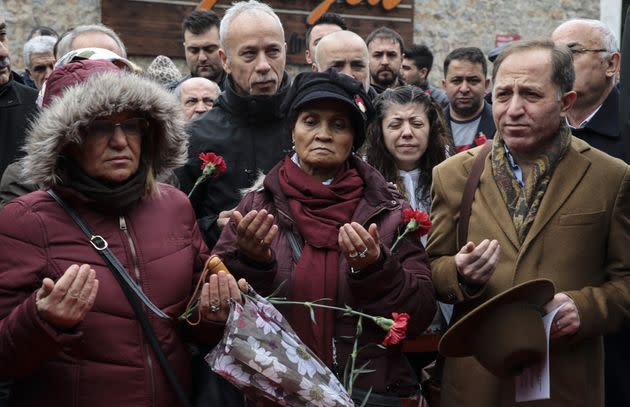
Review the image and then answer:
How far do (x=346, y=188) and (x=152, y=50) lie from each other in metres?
9.52

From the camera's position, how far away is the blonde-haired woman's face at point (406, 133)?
5.43 metres

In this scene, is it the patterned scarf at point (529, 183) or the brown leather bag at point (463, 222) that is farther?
the brown leather bag at point (463, 222)

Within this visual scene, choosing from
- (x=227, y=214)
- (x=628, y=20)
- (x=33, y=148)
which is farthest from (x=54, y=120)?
(x=628, y=20)

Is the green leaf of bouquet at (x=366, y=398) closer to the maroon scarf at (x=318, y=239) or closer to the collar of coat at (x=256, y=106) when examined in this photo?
the maroon scarf at (x=318, y=239)

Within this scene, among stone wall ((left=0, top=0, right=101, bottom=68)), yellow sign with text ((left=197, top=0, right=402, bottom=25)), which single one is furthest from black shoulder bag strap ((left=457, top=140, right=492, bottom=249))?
yellow sign with text ((left=197, top=0, right=402, bottom=25))

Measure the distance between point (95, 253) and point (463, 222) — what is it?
1518mm

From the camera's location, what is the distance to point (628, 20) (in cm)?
447

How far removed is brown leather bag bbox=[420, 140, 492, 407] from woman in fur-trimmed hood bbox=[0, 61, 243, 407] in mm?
1092

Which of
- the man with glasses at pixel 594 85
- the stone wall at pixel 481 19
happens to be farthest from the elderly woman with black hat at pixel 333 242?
the stone wall at pixel 481 19

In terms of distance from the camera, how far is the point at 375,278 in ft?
11.9

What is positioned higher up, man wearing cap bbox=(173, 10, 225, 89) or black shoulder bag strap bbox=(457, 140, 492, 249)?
man wearing cap bbox=(173, 10, 225, 89)

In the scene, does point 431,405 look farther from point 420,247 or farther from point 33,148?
point 33,148

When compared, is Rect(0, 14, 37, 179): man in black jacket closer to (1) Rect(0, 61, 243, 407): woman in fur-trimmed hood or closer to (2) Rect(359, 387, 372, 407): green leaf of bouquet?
(1) Rect(0, 61, 243, 407): woman in fur-trimmed hood

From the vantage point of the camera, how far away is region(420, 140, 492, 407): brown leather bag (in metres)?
4.14
